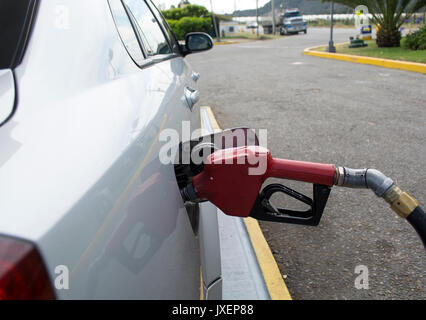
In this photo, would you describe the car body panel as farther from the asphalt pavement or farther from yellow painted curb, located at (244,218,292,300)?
the asphalt pavement

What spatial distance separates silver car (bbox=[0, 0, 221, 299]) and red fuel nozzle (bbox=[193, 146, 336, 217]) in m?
0.12

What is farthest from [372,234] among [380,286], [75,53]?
[75,53]

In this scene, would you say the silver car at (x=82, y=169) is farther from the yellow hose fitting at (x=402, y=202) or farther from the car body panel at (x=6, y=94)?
the yellow hose fitting at (x=402, y=202)

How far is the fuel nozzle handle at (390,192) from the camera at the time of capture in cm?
119

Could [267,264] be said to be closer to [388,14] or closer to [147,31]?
[147,31]

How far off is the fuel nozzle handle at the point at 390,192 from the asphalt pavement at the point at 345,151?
1.28m

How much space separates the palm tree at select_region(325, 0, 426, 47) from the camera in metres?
14.6

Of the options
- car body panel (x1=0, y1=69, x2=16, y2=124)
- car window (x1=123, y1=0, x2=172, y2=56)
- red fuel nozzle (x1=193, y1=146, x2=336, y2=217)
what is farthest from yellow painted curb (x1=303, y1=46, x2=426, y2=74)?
car body panel (x1=0, y1=69, x2=16, y2=124)

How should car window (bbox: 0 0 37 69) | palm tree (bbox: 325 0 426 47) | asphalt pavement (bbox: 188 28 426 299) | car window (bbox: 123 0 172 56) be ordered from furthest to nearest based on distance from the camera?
palm tree (bbox: 325 0 426 47) → asphalt pavement (bbox: 188 28 426 299) → car window (bbox: 123 0 172 56) → car window (bbox: 0 0 37 69)

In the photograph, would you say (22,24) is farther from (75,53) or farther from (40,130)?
(40,130)

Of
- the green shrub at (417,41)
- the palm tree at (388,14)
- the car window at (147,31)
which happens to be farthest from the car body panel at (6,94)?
the palm tree at (388,14)

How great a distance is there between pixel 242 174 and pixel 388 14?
54.7 ft

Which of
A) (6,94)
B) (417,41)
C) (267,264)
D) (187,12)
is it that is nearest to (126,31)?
Result: (6,94)

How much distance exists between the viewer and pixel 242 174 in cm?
115
